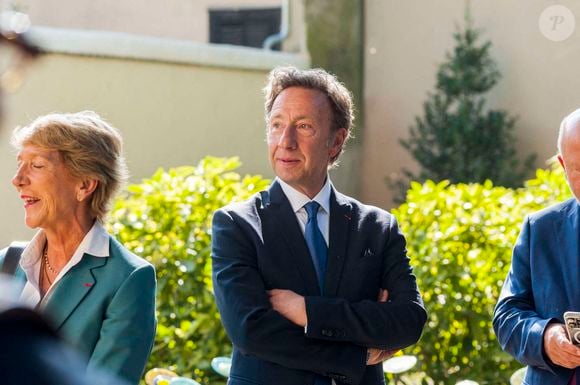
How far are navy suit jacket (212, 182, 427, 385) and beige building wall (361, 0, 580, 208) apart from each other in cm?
682

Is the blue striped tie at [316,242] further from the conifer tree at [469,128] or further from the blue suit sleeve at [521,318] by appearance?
the conifer tree at [469,128]

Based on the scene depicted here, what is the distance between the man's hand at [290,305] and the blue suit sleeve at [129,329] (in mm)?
419

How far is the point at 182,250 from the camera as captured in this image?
5727mm

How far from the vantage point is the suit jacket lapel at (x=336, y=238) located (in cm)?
377

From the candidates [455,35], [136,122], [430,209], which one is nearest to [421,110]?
[455,35]

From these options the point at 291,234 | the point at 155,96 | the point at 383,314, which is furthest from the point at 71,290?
the point at 155,96

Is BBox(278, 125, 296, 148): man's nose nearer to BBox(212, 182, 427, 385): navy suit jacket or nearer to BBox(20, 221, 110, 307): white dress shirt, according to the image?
BBox(212, 182, 427, 385): navy suit jacket

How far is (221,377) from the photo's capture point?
18.1 feet

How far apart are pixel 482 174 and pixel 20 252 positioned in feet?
24.9

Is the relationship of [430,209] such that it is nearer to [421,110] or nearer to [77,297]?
[77,297]

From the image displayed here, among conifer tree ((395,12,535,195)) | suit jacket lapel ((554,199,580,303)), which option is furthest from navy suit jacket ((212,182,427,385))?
conifer tree ((395,12,535,195))

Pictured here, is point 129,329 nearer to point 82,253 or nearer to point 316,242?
point 82,253

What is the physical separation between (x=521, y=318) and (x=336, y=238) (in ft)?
2.28

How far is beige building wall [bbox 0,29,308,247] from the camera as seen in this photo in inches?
366
